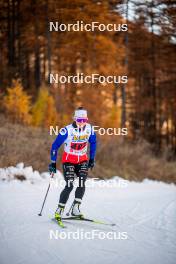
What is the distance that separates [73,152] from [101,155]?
30.6 ft

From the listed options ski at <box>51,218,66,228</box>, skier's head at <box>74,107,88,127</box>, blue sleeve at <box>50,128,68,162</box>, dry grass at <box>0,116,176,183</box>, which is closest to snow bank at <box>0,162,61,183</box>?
dry grass at <box>0,116,176,183</box>

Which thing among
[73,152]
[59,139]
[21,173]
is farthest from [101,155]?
[59,139]

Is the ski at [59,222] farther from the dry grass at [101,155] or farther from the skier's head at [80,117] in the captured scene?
the dry grass at [101,155]

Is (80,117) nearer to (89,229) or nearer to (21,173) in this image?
(89,229)

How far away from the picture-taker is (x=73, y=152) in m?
7.97

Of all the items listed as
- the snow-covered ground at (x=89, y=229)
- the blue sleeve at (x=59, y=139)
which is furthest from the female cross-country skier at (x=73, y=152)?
the snow-covered ground at (x=89, y=229)

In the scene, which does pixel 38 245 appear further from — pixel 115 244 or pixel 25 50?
pixel 25 50

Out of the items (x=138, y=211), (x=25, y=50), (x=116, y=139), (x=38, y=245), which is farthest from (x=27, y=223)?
(x=25, y=50)

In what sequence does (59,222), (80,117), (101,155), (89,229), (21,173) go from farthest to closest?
(101,155)
(21,173)
(80,117)
(59,222)
(89,229)

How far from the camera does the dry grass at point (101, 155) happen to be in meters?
14.1

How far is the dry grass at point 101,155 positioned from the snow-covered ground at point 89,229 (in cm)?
171

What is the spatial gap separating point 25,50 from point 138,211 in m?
18.2

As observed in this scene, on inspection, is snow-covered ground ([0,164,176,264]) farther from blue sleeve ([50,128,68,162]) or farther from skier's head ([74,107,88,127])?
skier's head ([74,107,88,127])

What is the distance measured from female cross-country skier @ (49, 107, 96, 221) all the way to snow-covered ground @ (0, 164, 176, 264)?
490 millimetres
